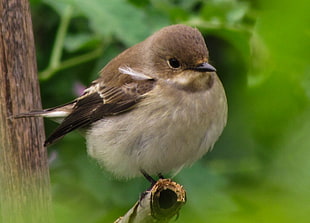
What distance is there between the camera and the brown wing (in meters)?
3.14

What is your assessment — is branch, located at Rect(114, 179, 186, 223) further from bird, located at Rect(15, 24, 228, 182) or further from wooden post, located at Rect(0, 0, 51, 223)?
bird, located at Rect(15, 24, 228, 182)

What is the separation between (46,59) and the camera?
4516 millimetres

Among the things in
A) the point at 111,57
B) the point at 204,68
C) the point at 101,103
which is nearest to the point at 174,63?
the point at 204,68

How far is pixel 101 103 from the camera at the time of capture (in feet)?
11.0

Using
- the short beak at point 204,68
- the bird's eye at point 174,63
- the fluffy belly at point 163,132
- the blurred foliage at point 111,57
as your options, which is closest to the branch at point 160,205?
the blurred foliage at point 111,57

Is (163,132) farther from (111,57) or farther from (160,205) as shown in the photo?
(111,57)

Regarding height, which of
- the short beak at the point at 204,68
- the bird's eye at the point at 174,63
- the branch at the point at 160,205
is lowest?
the branch at the point at 160,205

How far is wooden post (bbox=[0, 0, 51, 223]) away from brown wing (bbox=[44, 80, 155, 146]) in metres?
0.48

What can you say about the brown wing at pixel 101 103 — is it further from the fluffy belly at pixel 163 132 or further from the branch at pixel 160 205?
the branch at pixel 160 205

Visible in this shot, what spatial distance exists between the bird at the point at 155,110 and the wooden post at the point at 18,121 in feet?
0.94

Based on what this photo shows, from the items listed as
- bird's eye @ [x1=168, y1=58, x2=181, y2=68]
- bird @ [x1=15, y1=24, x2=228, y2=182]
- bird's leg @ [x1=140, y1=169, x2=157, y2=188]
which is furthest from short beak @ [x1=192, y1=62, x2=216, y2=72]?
bird's leg @ [x1=140, y1=169, x2=157, y2=188]

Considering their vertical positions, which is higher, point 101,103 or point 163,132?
point 101,103

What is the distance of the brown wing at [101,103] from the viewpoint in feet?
10.3

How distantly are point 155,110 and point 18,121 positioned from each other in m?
0.81
